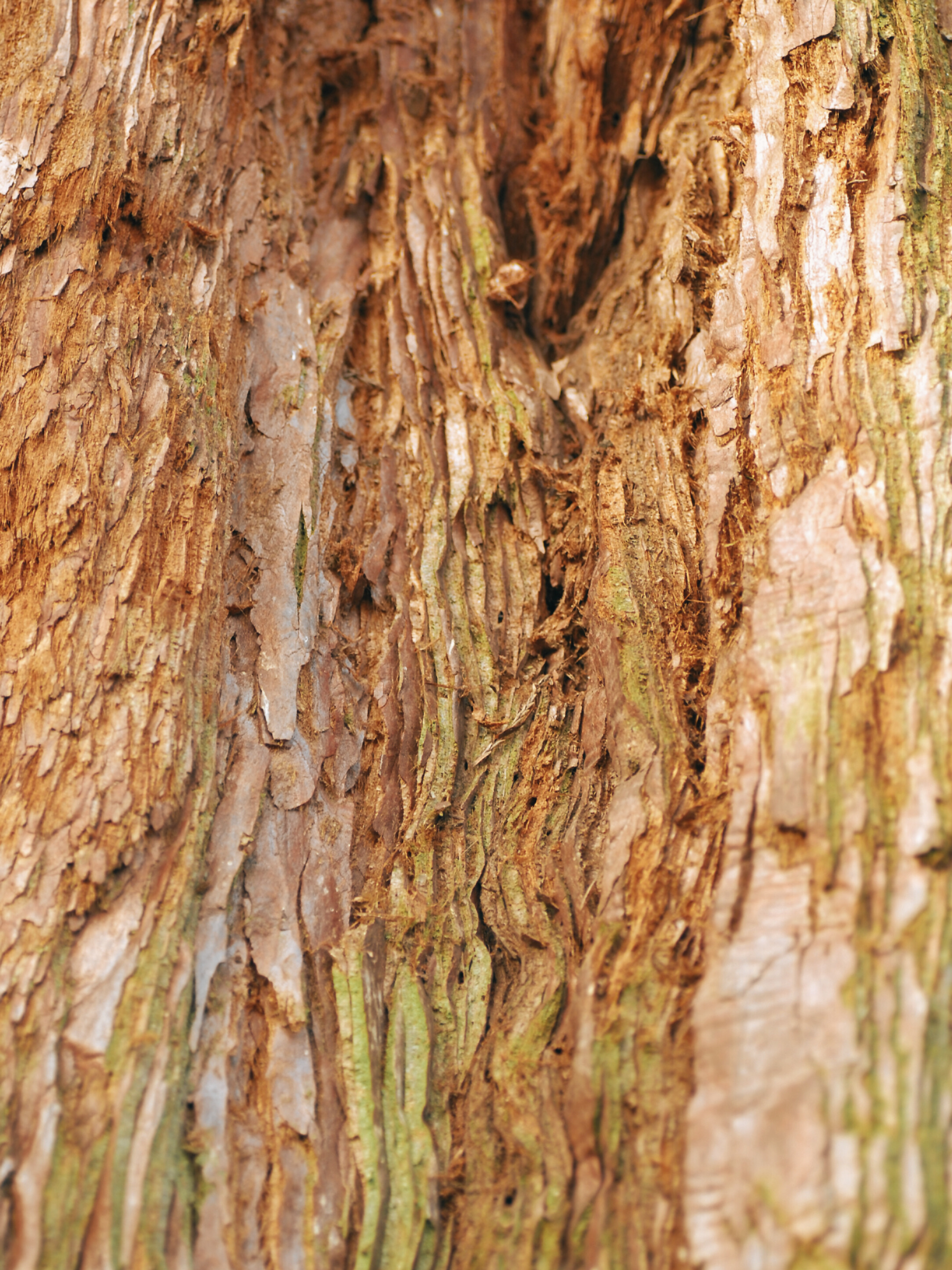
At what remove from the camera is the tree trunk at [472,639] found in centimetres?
182

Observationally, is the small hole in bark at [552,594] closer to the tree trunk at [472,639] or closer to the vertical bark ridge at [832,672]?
the tree trunk at [472,639]

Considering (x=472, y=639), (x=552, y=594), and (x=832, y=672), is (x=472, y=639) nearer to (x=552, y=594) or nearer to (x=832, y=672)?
(x=552, y=594)

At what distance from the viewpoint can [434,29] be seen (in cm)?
343

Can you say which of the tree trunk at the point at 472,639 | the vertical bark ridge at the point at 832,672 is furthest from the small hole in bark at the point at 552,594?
the vertical bark ridge at the point at 832,672

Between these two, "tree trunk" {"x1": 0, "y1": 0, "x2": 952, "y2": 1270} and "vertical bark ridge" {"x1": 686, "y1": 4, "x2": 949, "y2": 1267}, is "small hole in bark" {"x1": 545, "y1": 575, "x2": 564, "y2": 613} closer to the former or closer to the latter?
"tree trunk" {"x1": 0, "y1": 0, "x2": 952, "y2": 1270}

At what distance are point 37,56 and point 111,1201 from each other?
2.86 metres

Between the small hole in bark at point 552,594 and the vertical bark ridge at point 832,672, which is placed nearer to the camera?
the vertical bark ridge at point 832,672

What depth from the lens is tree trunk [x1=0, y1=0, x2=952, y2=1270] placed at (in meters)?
1.82

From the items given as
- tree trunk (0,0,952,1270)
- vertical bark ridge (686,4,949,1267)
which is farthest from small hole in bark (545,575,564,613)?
vertical bark ridge (686,4,949,1267)

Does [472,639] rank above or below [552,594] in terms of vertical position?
below

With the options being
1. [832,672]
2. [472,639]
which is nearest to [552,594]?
[472,639]

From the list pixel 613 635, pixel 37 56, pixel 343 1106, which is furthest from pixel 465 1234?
pixel 37 56

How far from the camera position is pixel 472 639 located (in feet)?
8.61

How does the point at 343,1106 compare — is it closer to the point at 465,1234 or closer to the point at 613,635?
the point at 465,1234
